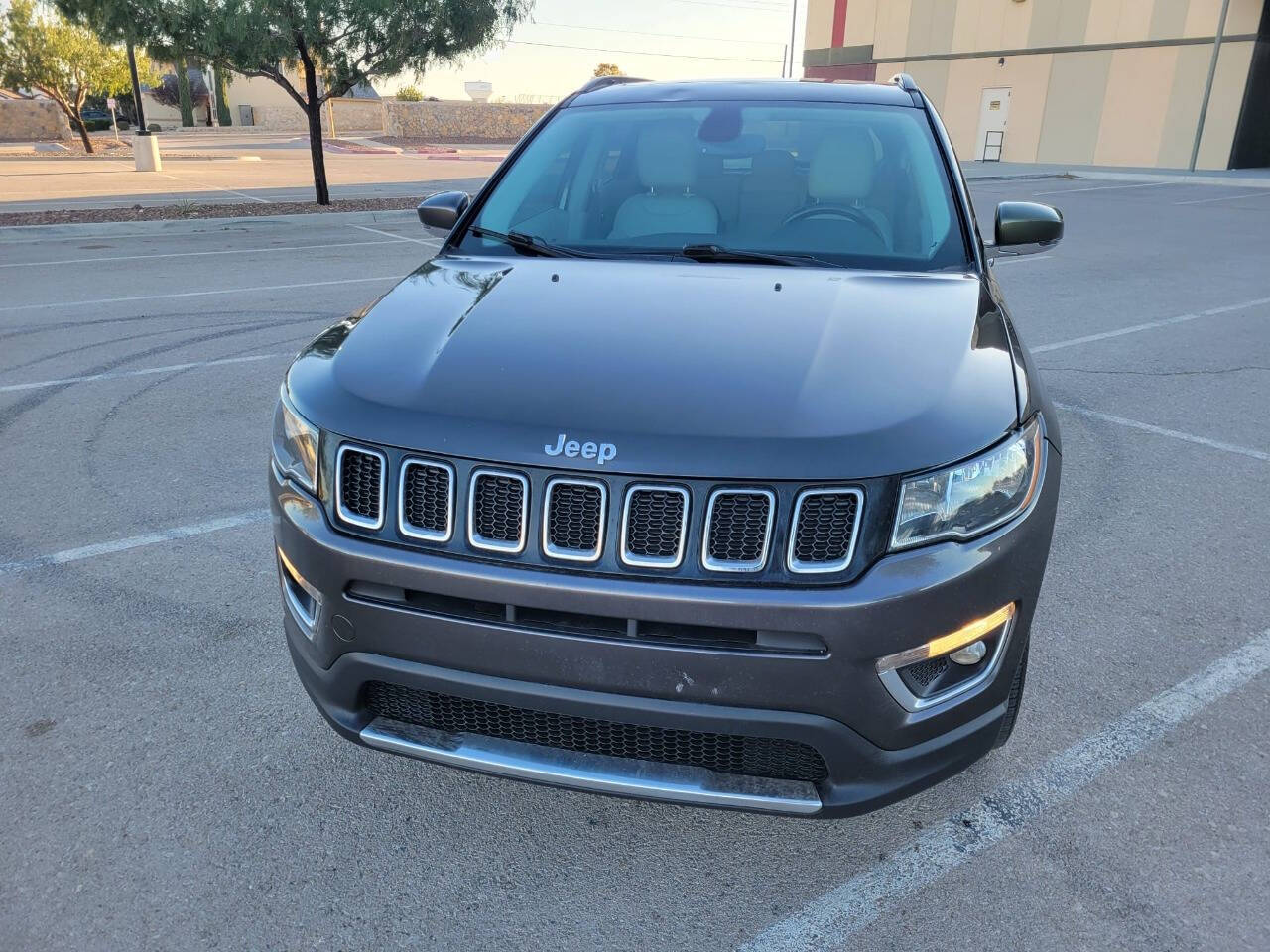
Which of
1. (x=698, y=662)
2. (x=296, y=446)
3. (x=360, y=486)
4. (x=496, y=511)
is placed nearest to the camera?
(x=698, y=662)

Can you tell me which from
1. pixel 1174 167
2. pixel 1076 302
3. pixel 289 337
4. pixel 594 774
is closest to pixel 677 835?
pixel 594 774

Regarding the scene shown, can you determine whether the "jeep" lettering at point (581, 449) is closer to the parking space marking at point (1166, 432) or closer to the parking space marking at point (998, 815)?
the parking space marking at point (998, 815)

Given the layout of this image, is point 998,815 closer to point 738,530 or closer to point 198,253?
point 738,530

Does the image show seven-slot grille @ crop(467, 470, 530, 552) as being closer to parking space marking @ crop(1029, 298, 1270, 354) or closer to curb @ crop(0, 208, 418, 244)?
parking space marking @ crop(1029, 298, 1270, 354)

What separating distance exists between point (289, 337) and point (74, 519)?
3437mm

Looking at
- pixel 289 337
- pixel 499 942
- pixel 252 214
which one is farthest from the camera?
pixel 252 214

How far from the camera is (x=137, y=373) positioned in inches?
251

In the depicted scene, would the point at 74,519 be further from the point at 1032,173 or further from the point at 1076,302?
the point at 1032,173

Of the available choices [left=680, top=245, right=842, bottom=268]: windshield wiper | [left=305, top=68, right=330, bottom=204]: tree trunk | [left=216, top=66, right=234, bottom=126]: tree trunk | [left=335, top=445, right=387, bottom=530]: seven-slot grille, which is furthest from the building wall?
[left=335, top=445, right=387, bottom=530]: seven-slot grille

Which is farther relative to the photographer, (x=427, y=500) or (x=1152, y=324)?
(x=1152, y=324)

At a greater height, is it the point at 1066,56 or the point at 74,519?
the point at 1066,56

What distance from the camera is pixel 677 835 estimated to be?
7.87ft

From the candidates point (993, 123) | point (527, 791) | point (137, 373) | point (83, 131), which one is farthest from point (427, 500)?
point (993, 123)

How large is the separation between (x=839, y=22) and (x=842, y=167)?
50.6 meters
